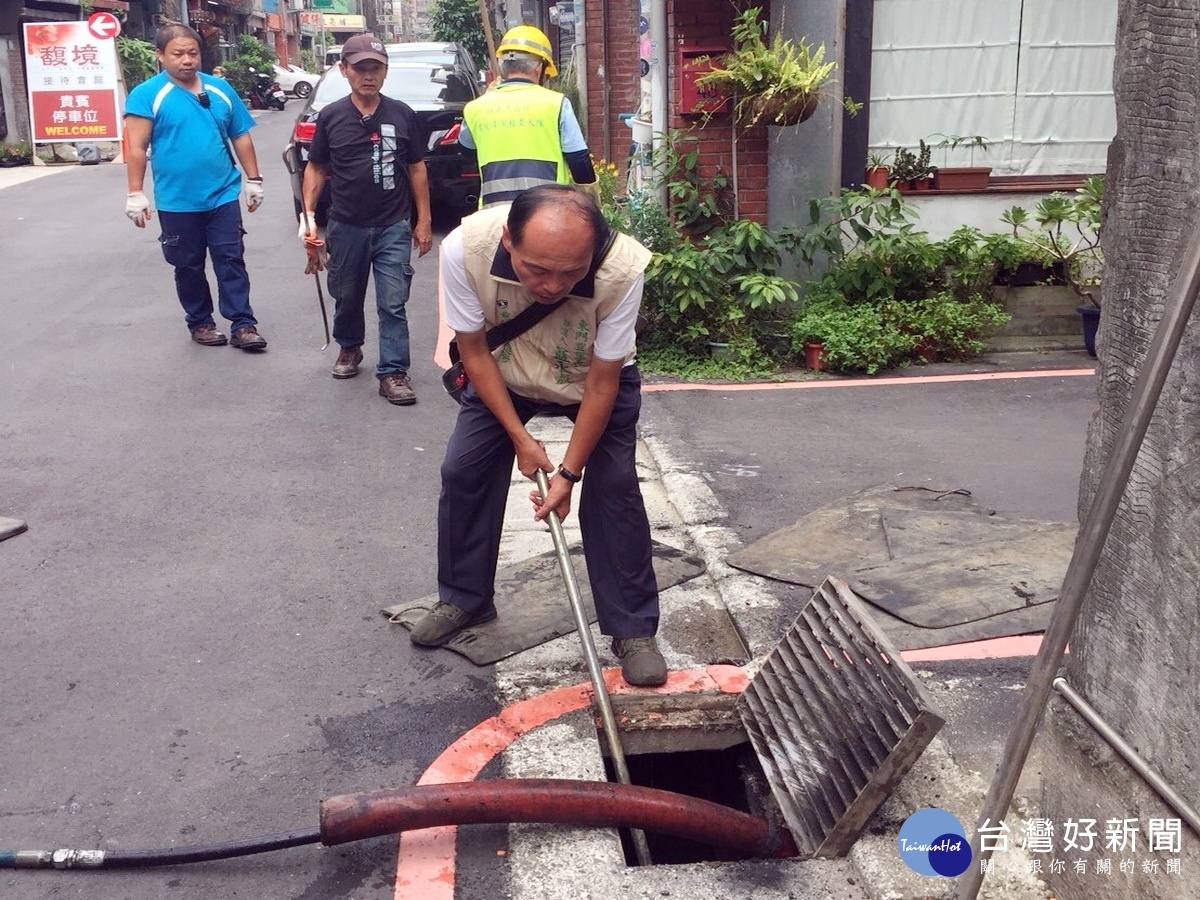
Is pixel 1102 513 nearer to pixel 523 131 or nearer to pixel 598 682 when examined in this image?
pixel 598 682

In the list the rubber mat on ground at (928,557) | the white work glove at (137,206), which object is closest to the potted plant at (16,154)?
the white work glove at (137,206)

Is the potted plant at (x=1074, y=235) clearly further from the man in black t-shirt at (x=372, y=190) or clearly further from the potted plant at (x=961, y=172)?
the man in black t-shirt at (x=372, y=190)

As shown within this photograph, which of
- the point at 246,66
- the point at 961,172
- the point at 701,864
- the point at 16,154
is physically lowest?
the point at 701,864

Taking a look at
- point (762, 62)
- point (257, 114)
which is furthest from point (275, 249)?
point (257, 114)

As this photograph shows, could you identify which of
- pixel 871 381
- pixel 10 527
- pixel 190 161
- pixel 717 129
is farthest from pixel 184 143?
pixel 871 381

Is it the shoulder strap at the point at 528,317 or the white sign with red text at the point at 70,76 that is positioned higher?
the white sign with red text at the point at 70,76

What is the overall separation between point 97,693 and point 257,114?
117 feet

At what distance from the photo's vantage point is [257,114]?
36.5 m

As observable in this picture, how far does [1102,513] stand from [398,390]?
5050mm

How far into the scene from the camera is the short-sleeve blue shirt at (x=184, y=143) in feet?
23.2

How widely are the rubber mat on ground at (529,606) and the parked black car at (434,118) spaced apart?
23.1 ft

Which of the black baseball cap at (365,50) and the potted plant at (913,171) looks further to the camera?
the potted plant at (913,171)

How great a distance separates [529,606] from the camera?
13.8 ft

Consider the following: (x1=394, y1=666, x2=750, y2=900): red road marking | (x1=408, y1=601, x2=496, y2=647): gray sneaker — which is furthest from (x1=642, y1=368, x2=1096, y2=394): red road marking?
(x1=394, y1=666, x2=750, y2=900): red road marking
